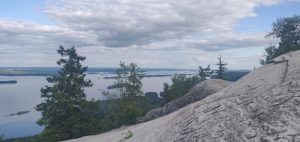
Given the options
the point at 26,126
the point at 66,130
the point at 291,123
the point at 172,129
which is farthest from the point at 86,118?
the point at 26,126

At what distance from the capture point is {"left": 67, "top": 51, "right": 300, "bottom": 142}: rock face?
713 cm

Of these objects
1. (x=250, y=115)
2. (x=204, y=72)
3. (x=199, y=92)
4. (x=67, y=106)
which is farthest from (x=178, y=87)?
(x=250, y=115)

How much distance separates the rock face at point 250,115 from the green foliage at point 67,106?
117 feet

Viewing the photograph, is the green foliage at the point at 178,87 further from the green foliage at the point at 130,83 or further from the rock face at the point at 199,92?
the rock face at the point at 199,92

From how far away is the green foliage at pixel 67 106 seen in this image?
44.2 m

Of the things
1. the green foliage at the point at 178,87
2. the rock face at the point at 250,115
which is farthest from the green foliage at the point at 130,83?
the rock face at the point at 250,115

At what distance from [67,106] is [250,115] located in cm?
3855

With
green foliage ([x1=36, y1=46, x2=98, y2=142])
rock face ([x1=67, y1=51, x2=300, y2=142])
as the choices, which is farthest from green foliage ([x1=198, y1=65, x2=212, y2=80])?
rock face ([x1=67, y1=51, x2=300, y2=142])

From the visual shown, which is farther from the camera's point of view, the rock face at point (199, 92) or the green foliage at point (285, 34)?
the green foliage at point (285, 34)

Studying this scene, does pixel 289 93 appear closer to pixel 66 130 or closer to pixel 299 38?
pixel 66 130

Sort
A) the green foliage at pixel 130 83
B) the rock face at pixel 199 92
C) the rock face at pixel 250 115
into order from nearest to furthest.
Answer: the rock face at pixel 250 115
the rock face at pixel 199 92
the green foliage at pixel 130 83

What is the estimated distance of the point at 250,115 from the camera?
7805mm

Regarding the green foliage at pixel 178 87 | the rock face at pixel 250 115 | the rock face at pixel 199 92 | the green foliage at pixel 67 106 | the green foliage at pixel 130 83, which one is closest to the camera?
the rock face at pixel 250 115

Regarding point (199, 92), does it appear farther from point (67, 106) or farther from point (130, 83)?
point (130, 83)
